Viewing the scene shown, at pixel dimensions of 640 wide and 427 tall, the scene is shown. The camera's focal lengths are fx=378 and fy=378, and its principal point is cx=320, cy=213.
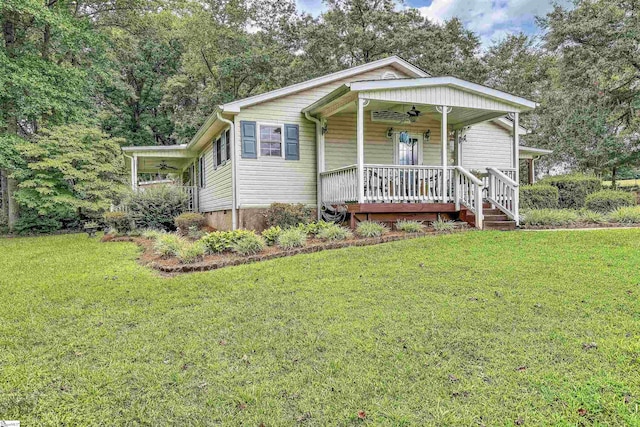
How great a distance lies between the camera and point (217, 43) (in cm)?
2291

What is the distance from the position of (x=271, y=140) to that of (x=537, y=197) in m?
8.93

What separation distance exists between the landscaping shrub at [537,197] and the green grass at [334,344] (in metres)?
7.04

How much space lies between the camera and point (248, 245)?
7.23 meters

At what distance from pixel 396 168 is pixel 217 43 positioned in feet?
60.0

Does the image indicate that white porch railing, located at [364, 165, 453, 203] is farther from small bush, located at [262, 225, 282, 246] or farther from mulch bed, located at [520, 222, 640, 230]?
small bush, located at [262, 225, 282, 246]

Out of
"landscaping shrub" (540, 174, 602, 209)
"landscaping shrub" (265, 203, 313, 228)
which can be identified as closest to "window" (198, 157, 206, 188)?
"landscaping shrub" (265, 203, 313, 228)

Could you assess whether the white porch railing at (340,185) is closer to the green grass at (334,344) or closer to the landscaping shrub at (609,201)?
the green grass at (334,344)

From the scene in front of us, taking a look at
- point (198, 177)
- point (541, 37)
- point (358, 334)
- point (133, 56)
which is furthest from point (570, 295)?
point (133, 56)

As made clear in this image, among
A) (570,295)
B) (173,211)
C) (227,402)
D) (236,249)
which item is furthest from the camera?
(173,211)

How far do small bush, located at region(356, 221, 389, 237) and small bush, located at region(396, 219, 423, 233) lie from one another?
354 millimetres

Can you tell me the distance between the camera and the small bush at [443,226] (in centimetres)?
836

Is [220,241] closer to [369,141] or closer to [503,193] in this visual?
[369,141]

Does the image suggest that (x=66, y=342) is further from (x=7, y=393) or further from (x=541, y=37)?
(x=541, y=37)

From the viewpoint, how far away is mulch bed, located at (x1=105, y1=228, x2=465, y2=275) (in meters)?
6.36
